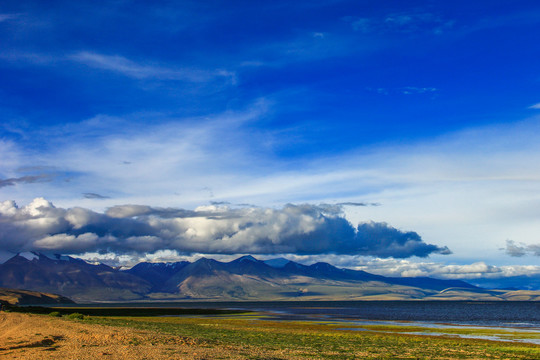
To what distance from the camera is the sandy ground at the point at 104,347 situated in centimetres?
3916

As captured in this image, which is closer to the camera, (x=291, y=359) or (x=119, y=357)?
(x=119, y=357)

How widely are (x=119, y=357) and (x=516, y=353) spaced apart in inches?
1749

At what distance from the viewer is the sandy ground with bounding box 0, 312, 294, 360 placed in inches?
1542

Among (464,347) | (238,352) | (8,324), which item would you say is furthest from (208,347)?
(8,324)

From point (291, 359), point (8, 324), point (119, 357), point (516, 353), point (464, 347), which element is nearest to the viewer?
point (119, 357)

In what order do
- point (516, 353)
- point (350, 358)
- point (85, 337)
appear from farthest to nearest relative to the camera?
point (516, 353) < point (85, 337) < point (350, 358)

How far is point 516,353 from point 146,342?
1656 inches

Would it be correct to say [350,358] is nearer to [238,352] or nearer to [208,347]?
[238,352]

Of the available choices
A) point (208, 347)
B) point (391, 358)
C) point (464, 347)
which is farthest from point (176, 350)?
point (464, 347)

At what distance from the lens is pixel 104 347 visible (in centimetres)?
4406

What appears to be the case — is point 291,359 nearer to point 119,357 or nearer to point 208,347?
point 208,347

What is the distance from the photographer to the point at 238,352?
148 ft

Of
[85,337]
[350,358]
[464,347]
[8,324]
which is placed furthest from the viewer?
[8,324]

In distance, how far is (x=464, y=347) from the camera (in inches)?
2365
